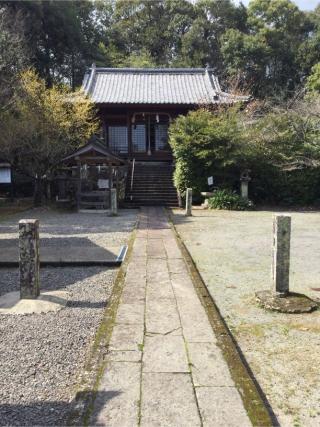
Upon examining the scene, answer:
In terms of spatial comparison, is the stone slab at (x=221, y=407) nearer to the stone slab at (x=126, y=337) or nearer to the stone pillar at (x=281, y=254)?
the stone slab at (x=126, y=337)

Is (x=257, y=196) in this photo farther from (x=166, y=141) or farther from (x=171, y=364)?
(x=171, y=364)

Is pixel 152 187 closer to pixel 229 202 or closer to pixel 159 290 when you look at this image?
pixel 229 202

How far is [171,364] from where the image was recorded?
3402 millimetres

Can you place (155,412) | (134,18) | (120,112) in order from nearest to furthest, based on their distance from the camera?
(155,412) < (120,112) < (134,18)

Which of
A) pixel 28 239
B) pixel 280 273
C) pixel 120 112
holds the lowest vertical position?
pixel 280 273

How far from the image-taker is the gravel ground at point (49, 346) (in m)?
2.92

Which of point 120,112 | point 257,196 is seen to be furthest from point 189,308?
point 120,112

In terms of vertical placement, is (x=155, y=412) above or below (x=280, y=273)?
below

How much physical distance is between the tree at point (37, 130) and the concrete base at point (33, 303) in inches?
440

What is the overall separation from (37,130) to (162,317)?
42.3 ft

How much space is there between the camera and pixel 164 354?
360 centimetres

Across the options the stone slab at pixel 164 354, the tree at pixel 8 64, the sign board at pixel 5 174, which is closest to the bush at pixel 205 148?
the tree at pixel 8 64

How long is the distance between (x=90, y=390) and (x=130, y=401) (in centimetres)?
31

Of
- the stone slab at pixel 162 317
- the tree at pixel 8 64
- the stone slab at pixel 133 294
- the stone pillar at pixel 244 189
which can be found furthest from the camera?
the stone pillar at pixel 244 189
